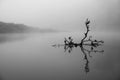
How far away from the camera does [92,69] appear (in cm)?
120

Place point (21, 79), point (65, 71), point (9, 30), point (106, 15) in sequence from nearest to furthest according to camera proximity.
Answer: point (21, 79)
point (65, 71)
point (106, 15)
point (9, 30)

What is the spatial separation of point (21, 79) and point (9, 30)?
34.2 ft

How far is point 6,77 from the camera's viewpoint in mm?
1068

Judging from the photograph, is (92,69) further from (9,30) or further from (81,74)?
(9,30)

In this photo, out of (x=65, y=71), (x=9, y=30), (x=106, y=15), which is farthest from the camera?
(x=9, y=30)

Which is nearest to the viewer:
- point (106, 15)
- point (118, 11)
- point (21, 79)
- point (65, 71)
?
point (21, 79)

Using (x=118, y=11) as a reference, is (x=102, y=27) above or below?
below

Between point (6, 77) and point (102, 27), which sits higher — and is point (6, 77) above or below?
below

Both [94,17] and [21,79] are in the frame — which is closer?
[21,79]

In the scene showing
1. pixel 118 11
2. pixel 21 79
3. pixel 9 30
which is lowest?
pixel 21 79

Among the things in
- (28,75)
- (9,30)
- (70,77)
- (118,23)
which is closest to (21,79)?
(28,75)

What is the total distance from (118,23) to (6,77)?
5.88 meters

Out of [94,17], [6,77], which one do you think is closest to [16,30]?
[94,17]

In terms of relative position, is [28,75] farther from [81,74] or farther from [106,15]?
[106,15]
